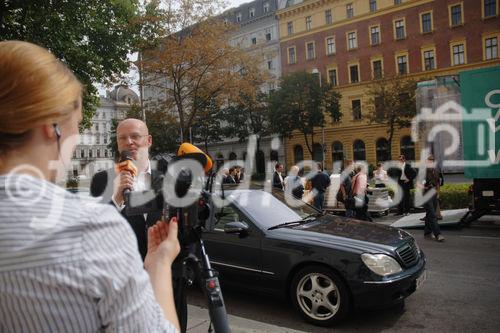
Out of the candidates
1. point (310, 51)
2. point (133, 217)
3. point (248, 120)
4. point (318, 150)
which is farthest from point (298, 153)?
point (133, 217)

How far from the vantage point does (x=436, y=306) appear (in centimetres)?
504

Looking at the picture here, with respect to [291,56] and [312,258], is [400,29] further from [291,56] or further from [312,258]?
[312,258]

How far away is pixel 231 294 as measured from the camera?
5.82 m

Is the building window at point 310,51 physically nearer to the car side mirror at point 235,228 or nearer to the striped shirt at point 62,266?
the car side mirror at point 235,228

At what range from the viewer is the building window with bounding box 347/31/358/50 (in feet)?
148

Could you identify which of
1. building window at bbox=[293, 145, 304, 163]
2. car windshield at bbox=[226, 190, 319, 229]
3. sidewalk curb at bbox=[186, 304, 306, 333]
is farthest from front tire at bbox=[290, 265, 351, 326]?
building window at bbox=[293, 145, 304, 163]

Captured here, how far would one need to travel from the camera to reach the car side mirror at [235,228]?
16.2 feet

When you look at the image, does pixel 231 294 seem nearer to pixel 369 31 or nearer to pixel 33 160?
pixel 33 160

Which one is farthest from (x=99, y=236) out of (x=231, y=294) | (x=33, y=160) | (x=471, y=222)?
(x=471, y=222)

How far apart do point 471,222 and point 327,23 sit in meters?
40.2

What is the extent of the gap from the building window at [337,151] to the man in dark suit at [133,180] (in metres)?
44.4

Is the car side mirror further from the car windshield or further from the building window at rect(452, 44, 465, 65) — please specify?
the building window at rect(452, 44, 465, 65)

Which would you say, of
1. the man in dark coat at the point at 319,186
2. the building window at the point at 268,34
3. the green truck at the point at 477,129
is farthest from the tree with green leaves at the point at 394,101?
the man in dark coat at the point at 319,186

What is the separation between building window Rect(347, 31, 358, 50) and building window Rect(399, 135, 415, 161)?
1133 cm
